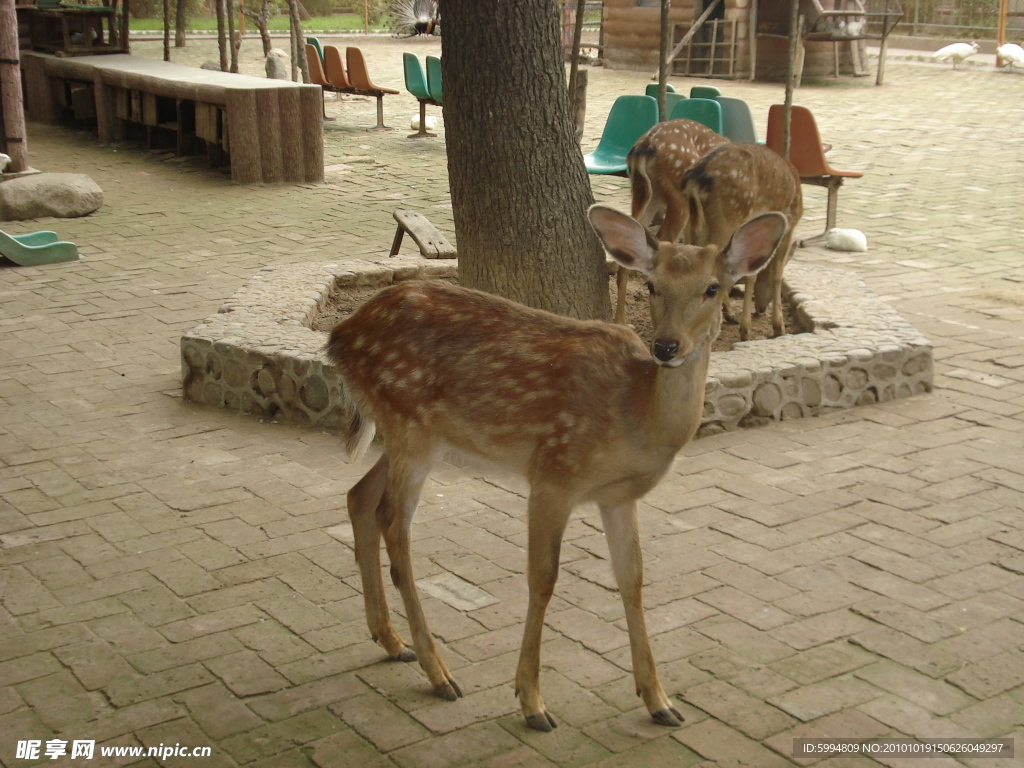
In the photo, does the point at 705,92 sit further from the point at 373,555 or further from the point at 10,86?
the point at 373,555

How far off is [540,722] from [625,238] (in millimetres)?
1648

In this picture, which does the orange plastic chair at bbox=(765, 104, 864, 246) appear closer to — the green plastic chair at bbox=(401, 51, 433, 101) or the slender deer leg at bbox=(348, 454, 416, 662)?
the green plastic chair at bbox=(401, 51, 433, 101)

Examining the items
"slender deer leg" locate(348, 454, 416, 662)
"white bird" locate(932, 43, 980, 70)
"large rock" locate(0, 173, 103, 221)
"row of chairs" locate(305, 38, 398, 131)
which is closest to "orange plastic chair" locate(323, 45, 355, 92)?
"row of chairs" locate(305, 38, 398, 131)

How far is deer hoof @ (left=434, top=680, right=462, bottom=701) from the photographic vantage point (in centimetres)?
379

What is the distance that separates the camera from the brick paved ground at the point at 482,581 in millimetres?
3648

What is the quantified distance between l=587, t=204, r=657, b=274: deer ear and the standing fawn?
3469 mm

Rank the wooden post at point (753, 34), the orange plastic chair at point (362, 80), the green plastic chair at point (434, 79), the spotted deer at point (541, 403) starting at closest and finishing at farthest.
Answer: the spotted deer at point (541, 403) < the green plastic chair at point (434, 79) < the orange plastic chair at point (362, 80) < the wooden post at point (753, 34)

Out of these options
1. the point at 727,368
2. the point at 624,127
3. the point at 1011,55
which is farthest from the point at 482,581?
the point at 1011,55

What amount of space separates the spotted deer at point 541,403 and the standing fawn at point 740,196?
11.6ft

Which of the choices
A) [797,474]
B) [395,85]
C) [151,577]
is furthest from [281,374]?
[395,85]

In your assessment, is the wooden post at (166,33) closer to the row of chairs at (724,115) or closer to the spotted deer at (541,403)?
the row of chairs at (724,115)

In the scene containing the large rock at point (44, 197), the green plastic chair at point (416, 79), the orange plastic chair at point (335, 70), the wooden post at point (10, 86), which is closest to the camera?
the large rock at point (44, 197)

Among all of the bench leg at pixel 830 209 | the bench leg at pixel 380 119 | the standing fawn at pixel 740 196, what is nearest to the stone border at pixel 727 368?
the standing fawn at pixel 740 196

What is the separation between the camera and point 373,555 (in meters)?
4.12
